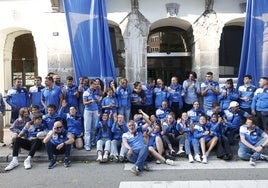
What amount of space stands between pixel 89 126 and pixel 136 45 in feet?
11.2

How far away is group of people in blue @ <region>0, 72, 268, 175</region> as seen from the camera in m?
7.86

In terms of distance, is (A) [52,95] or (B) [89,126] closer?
(B) [89,126]

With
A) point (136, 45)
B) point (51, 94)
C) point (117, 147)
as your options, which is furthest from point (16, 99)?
point (136, 45)

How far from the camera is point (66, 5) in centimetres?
945

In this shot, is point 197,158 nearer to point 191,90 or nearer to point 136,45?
point 191,90

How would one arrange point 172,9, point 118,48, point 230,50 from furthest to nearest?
point 118,48
point 230,50
point 172,9

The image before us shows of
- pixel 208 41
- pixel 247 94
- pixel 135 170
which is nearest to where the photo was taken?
pixel 135 170

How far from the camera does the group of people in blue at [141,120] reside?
786 cm

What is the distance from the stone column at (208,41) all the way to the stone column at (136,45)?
160 cm

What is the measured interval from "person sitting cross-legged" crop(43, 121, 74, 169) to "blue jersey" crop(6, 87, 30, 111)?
172cm

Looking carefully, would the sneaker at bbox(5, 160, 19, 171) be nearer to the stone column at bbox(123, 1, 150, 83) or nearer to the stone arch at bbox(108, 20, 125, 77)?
the stone column at bbox(123, 1, 150, 83)

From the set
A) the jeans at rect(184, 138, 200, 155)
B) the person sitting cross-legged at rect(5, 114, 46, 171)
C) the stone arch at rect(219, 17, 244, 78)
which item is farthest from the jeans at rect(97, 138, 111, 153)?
the stone arch at rect(219, 17, 244, 78)

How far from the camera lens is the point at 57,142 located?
7.82m

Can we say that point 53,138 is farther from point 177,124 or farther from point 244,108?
point 244,108
